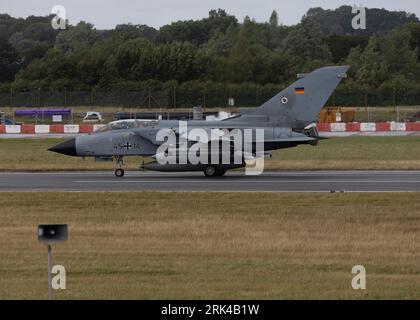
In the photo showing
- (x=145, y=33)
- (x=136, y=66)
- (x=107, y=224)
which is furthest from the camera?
(x=145, y=33)

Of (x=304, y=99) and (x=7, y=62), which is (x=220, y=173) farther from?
(x=7, y=62)

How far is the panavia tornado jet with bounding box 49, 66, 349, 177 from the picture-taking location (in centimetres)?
2794

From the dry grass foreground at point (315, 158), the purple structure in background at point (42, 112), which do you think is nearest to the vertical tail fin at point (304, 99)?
the dry grass foreground at point (315, 158)

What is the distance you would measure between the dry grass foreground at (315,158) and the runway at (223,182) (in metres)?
1.60

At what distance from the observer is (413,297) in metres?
11.5

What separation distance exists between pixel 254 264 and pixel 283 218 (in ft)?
16.4

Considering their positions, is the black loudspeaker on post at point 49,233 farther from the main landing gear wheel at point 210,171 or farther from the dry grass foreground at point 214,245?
the main landing gear wheel at point 210,171

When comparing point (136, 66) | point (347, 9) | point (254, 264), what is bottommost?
point (254, 264)

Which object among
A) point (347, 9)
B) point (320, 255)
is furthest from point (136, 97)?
point (347, 9)

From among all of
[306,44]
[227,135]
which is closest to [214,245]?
[227,135]

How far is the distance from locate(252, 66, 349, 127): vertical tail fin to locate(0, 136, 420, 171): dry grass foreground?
2.93m

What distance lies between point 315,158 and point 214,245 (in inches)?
807

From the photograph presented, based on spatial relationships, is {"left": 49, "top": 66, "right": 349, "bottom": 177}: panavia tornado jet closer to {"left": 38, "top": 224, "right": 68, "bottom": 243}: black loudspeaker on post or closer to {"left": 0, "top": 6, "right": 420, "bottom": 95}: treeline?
{"left": 38, "top": 224, "right": 68, "bottom": 243}: black loudspeaker on post
